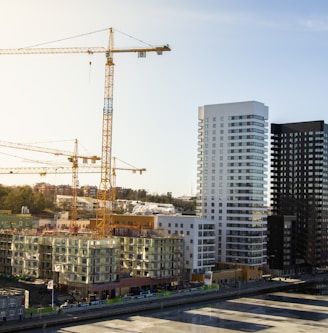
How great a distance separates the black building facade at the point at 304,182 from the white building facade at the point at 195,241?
34446 millimetres

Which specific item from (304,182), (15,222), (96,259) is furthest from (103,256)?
(304,182)

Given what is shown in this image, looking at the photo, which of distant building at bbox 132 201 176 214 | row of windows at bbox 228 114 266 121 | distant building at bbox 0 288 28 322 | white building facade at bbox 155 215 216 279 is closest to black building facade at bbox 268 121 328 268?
distant building at bbox 132 201 176 214

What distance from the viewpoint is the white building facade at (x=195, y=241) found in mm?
85938

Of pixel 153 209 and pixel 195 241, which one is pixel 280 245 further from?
pixel 153 209

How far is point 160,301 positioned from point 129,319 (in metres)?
9.81

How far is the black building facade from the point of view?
120250mm

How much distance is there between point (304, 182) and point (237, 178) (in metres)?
30.0

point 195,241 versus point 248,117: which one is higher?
point 248,117

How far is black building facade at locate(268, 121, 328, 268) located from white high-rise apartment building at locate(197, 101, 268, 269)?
76.5ft

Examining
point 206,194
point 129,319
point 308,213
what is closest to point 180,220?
point 206,194

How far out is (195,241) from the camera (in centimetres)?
8588

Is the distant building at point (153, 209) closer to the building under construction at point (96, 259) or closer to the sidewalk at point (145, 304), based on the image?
the sidewalk at point (145, 304)

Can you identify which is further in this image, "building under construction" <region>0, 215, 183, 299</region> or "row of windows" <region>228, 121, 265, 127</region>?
"row of windows" <region>228, 121, 265, 127</region>

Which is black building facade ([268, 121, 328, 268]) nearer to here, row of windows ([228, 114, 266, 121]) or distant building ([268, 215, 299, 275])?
distant building ([268, 215, 299, 275])
